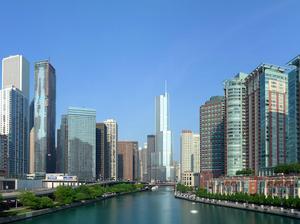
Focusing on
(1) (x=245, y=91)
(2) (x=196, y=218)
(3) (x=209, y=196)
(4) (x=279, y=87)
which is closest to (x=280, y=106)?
(4) (x=279, y=87)

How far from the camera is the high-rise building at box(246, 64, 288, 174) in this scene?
140875mm

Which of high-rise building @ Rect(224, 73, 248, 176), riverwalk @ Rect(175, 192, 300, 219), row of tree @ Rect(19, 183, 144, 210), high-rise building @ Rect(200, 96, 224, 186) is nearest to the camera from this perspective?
riverwalk @ Rect(175, 192, 300, 219)

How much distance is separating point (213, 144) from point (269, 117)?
5379 cm

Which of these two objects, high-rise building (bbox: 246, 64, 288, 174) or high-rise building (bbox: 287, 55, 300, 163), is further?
high-rise building (bbox: 246, 64, 288, 174)

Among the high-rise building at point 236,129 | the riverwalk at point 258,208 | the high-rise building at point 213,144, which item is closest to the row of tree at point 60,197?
the riverwalk at point 258,208

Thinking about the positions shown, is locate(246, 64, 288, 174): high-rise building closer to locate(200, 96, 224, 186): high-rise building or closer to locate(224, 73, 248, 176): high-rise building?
locate(224, 73, 248, 176): high-rise building

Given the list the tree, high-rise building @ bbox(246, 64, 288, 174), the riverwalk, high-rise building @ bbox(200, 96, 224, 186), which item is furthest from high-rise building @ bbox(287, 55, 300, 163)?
the tree

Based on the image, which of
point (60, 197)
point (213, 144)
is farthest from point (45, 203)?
point (213, 144)

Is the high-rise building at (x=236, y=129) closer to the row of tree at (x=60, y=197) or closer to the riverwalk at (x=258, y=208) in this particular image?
the riverwalk at (x=258, y=208)

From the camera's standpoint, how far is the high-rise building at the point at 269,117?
141m

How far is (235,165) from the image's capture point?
A: 523 ft

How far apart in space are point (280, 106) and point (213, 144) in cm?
5356

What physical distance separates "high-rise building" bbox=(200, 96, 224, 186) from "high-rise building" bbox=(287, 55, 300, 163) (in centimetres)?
5803

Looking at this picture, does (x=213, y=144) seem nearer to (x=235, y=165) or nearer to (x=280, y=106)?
(x=235, y=165)
